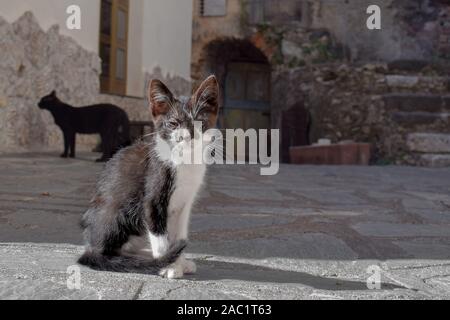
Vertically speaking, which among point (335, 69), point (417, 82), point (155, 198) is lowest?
point (155, 198)

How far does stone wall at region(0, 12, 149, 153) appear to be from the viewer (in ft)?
20.8

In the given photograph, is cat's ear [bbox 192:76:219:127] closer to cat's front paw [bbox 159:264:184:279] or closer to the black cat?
cat's front paw [bbox 159:264:184:279]

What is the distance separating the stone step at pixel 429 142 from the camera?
8094mm

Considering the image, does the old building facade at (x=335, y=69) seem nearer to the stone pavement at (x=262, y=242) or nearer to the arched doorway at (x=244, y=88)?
the arched doorway at (x=244, y=88)

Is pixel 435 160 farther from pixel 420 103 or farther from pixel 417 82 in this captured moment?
pixel 417 82

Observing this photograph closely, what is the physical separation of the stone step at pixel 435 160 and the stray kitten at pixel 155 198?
681 cm

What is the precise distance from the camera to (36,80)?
274 inches

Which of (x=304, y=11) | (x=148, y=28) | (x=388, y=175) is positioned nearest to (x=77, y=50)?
(x=148, y=28)

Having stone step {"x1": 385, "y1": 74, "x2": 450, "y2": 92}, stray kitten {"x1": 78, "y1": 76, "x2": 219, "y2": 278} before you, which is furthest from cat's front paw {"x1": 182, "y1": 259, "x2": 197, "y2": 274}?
stone step {"x1": 385, "y1": 74, "x2": 450, "y2": 92}

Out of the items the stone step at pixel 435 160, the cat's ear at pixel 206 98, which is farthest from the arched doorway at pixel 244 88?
the cat's ear at pixel 206 98

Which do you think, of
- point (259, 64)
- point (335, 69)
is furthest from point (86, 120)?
point (259, 64)

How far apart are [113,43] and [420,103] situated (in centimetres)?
476

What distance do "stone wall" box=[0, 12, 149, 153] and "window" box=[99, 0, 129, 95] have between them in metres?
0.43

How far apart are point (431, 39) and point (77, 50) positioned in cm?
745
